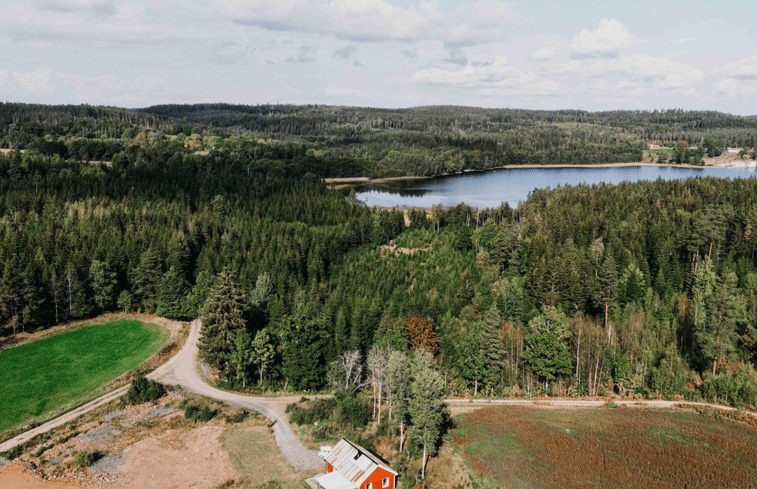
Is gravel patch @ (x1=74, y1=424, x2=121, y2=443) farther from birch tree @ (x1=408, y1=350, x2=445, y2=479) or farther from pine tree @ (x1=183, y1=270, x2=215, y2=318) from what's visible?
pine tree @ (x1=183, y1=270, x2=215, y2=318)

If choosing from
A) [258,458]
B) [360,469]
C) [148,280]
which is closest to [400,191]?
[148,280]

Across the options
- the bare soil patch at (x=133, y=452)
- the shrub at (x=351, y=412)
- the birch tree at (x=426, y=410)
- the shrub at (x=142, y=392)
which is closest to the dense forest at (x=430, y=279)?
the shrub at (x=142, y=392)

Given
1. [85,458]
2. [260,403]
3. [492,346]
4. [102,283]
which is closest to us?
[85,458]

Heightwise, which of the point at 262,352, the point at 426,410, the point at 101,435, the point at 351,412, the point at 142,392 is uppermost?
the point at 426,410

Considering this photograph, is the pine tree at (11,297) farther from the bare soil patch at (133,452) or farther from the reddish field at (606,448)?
the reddish field at (606,448)

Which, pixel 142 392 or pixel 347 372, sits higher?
pixel 347 372

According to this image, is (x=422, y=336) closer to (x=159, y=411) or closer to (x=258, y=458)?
(x=258, y=458)
